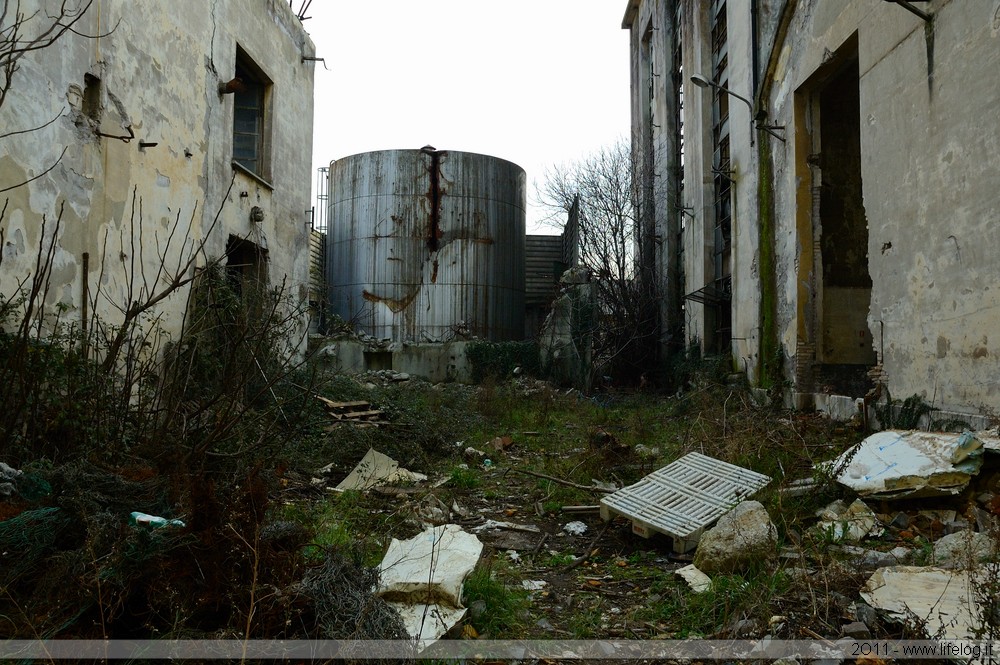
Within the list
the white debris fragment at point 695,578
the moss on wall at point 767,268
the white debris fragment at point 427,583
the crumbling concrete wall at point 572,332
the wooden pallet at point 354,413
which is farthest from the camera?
the crumbling concrete wall at point 572,332

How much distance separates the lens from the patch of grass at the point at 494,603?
2.92 m

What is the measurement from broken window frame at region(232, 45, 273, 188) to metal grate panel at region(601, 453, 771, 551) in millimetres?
7786

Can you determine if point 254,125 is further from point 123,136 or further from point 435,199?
point 435,199

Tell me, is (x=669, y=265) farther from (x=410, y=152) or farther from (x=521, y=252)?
(x=410, y=152)

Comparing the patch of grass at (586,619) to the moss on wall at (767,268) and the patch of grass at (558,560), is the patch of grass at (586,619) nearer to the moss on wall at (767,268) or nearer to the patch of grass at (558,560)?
the patch of grass at (558,560)

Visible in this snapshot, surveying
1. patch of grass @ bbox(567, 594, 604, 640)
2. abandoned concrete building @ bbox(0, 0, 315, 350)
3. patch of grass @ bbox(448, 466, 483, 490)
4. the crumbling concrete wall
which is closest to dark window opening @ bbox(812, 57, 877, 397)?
patch of grass @ bbox(448, 466, 483, 490)

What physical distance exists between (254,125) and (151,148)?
3.38 metres

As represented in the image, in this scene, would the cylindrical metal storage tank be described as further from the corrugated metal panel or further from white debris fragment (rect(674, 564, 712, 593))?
white debris fragment (rect(674, 564, 712, 593))

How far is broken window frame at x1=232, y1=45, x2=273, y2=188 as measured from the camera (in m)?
9.93

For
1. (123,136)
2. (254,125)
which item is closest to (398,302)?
(254,125)

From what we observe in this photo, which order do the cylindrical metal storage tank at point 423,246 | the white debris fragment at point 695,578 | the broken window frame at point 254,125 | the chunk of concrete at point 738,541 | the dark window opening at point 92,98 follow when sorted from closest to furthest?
the white debris fragment at point 695,578, the chunk of concrete at point 738,541, the dark window opening at point 92,98, the broken window frame at point 254,125, the cylindrical metal storage tank at point 423,246

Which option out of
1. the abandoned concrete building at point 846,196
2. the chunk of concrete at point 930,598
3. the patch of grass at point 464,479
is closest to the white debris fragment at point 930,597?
the chunk of concrete at point 930,598

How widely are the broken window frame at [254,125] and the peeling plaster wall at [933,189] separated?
7807mm

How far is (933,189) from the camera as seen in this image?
5078mm
